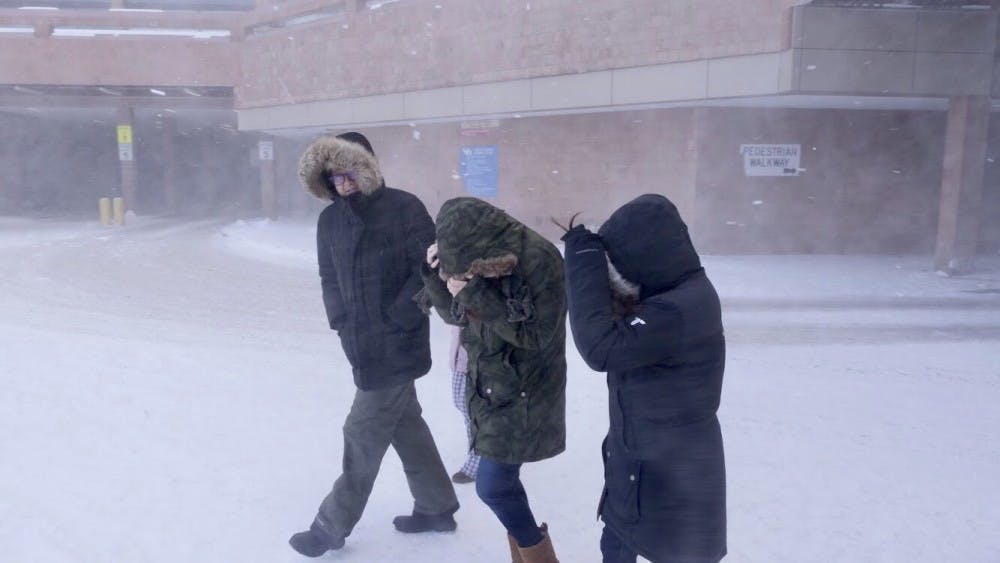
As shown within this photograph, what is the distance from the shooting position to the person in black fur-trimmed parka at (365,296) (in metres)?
3.63

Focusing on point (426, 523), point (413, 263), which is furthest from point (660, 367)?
point (426, 523)

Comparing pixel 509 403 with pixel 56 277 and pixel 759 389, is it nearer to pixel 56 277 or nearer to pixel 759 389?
pixel 759 389

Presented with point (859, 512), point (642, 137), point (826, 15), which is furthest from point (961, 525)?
point (642, 137)

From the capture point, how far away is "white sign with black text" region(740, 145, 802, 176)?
14.8 metres

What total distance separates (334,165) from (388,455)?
7.25ft

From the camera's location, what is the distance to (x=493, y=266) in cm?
293

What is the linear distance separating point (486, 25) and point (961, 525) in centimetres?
1395

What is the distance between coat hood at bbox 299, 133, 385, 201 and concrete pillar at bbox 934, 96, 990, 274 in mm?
12363

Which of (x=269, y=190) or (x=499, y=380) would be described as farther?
(x=269, y=190)

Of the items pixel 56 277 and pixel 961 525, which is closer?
pixel 961 525

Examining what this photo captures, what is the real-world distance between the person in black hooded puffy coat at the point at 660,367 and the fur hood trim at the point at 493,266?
1.07 feet

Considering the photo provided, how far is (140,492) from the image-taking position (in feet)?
14.6

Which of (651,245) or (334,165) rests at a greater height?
(334,165)

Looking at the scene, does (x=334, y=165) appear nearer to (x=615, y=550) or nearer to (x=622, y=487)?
(x=622, y=487)
